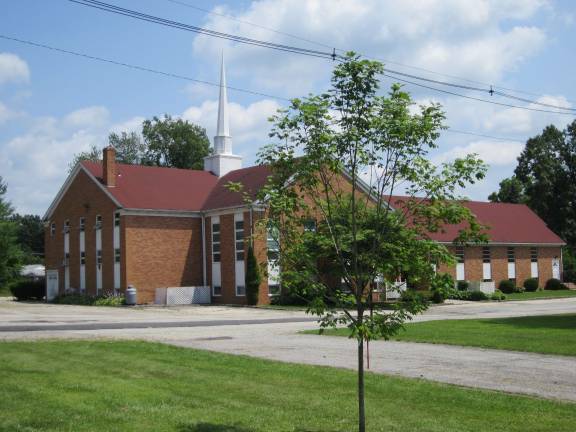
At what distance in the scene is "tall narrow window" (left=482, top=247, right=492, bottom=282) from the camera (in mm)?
52844

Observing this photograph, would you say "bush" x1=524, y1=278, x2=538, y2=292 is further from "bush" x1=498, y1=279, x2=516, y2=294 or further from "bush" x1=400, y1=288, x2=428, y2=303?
"bush" x1=400, y1=288, x2=428, y2=303

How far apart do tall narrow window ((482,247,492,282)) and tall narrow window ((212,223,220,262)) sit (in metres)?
21.1

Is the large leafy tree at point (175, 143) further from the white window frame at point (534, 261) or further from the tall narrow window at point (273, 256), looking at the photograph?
the tall narrow window at point (273, 256)

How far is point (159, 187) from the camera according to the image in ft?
148

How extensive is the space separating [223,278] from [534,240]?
91.0ft

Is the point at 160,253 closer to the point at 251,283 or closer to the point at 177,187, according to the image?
the point at 177,187

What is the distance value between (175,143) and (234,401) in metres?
69.1

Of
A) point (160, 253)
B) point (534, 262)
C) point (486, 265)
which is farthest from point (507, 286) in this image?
point (160, 253)

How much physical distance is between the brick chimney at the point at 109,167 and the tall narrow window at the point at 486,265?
27.2m

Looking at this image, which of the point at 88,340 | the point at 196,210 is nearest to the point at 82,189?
the point at 196,210

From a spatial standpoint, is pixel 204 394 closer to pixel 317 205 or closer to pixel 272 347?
pixel 317 205

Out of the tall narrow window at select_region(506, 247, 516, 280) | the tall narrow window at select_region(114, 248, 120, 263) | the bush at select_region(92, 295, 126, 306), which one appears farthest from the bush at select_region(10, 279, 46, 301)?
the tall narrow window at select_region(506, 247, 516, 280)

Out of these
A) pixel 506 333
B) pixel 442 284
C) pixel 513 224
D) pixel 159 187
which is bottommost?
pixel 506 333

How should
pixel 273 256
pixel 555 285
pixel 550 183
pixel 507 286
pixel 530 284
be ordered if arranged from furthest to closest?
pixel 550 183, pixel 555 285, pixel 530 284, pixel 507 286, pixel 273 256
